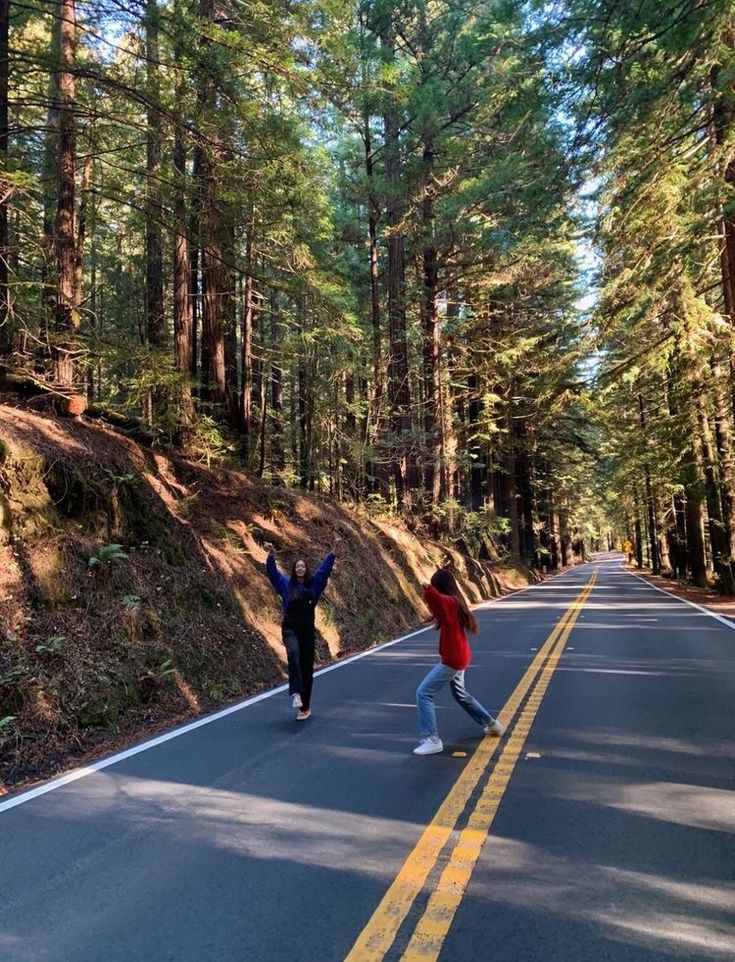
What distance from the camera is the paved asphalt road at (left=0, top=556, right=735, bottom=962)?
3387 mm

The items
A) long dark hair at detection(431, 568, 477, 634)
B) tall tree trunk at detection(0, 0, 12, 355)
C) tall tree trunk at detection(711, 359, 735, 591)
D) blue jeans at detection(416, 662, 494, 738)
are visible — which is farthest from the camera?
tall tree trunk at detection(711, 359, 735, 591)

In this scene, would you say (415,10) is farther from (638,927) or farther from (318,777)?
(638,927)

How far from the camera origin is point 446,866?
4.08 metres

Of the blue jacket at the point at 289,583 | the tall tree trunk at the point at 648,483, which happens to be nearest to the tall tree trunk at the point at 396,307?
the tall tree trunk at the point at 648,483

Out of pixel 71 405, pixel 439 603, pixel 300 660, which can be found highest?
pixel 71 405

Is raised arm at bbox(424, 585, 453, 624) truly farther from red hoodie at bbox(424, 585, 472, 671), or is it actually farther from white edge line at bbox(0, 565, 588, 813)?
white edge line at bbox(0, 565, 588, 813)

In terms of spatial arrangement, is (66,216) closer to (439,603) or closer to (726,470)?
(439,603)

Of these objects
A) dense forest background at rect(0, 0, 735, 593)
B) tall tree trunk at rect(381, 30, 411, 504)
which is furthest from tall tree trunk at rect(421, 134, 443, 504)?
tall tree trunk at rect(381, 30, 411, 504)

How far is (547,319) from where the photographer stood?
30.4 m

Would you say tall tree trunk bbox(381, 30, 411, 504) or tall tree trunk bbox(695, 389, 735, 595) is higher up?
tall tree trunk bbox(381, 30, 411, 504)

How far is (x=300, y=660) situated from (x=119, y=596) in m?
2.86

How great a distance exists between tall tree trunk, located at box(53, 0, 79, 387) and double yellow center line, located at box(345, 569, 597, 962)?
332 inches

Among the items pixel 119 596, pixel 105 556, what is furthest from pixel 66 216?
pixel 119 596

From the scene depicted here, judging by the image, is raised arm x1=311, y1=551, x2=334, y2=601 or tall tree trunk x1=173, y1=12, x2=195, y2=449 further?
tall tree trunk x1=173, y1=12, x2=195, y2=449
